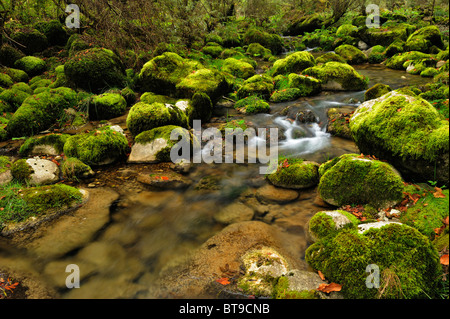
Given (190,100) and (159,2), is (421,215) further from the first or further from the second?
(159,2)

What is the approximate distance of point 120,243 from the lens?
3865 millimetres

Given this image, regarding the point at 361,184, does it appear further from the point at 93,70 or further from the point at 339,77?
the point at 93,70

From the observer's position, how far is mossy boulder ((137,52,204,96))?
30.8 ft

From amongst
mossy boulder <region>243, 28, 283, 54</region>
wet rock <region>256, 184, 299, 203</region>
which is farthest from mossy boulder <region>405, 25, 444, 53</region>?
wet rock <region>256, 184, 299, 203</region>

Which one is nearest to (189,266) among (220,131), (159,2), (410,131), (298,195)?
(298,195)

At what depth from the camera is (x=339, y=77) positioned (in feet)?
31.5

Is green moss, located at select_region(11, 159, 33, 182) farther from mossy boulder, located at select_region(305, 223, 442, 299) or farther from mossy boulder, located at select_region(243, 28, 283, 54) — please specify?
mossy boulder, located at select_region(243, 28, 283, 54)

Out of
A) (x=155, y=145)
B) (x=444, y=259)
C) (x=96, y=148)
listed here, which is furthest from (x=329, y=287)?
(x=96, y=148)

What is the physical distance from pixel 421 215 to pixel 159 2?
13.7 m

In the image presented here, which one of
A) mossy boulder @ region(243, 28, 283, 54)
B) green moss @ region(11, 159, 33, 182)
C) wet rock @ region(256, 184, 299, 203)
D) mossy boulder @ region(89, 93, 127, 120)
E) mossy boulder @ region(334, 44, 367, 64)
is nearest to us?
wet rock @ region(256, 184, 299, 203)

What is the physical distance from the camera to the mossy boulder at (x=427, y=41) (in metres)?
11.7

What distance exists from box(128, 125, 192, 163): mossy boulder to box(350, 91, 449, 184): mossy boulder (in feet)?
13.2

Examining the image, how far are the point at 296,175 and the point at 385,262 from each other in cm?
245

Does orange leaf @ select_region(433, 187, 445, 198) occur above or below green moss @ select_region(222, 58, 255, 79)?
below
